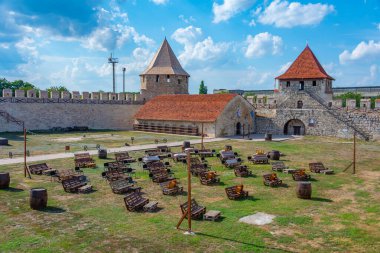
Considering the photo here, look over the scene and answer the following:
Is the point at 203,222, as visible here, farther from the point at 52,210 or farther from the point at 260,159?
the point at 260,159

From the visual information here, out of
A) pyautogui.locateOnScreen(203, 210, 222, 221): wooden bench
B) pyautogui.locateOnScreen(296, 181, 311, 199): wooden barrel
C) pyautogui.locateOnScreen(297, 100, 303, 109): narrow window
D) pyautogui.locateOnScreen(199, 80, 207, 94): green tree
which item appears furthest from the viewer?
pyautogui.locateOnScreen(199, 80, 207, 94): green tree

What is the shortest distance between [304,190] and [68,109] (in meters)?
34.2

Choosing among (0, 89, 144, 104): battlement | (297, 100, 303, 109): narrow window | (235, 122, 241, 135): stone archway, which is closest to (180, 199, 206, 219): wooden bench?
(235, 122, 241, 135): stone archway

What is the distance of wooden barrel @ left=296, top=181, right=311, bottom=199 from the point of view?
48.4 ft

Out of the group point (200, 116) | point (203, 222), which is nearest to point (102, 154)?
point (203, 222)

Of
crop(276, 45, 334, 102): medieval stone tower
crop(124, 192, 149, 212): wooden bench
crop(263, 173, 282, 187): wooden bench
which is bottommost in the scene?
crop(124, 192, 149, 212): wooden bench

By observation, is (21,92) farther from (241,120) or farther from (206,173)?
(206,173)

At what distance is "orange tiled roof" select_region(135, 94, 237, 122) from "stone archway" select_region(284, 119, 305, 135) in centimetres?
709

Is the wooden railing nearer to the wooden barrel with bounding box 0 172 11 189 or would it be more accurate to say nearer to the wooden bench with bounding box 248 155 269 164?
the wooden bench with bounding box 248 155 269 164

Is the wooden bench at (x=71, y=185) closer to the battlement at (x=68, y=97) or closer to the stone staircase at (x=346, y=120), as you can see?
the battlement at (x=68, y=97)

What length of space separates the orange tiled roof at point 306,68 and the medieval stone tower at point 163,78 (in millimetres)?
14316

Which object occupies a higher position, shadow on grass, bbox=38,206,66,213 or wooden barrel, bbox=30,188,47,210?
wooden barrel, bbox=30,188,47,210

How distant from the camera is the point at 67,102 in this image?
43.1 metres

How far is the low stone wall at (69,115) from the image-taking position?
38938 millimetres
